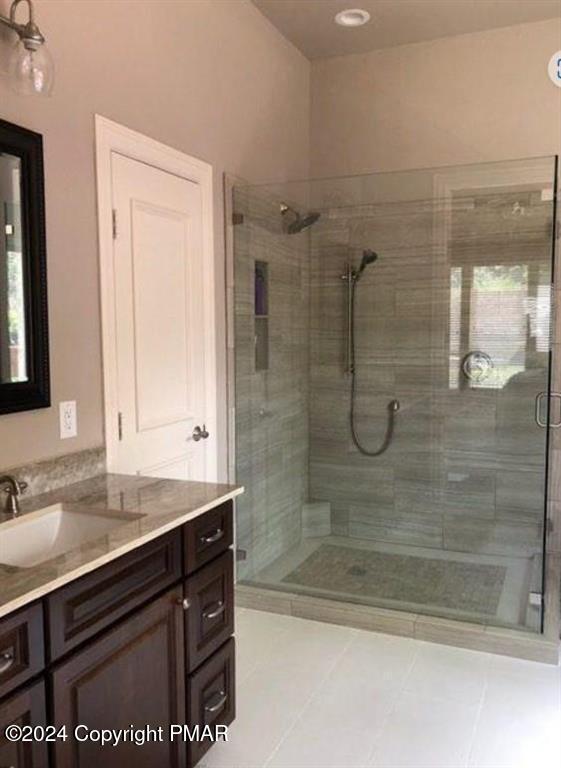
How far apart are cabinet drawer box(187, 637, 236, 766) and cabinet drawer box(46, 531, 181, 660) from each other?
0.39m

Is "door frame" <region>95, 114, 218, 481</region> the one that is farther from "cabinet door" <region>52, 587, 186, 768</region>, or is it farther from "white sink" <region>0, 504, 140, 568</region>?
"cabinet door" <region>52, 587, 186, 768</region>

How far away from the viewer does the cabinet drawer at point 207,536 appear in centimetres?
188

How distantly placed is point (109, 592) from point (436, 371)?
8.41 ft

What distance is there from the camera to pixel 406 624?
9.61ft

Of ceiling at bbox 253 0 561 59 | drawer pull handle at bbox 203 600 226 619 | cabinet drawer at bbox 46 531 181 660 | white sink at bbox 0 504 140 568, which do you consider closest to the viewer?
cabinet drawer at bbox 46 531 181 660

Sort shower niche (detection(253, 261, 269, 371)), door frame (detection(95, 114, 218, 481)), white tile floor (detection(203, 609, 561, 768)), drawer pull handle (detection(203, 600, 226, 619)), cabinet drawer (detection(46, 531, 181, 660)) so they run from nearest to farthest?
1. cabinet drawer (detection(46, 531, 181, 660))
2. drawer pull handle (detection(203, 600, 226, 619))
3. white tile floor (detection(203, 609, 561, 768))
4. door frame (detection(95, 114, 218, 481))
5. shower niche (detection(253, 261, 269, 371))

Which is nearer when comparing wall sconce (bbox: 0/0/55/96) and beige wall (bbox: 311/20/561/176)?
wall sconce (bbox: 0/0/55/96)

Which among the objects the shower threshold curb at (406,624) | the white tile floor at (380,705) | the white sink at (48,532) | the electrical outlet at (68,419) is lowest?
the white tile floor at (380,705)

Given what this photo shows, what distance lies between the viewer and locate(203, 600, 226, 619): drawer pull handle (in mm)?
2003

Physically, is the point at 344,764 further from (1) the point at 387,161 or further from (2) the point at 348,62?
(2) the point at 348,62

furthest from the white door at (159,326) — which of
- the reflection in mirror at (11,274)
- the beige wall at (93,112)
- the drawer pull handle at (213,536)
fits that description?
the drawer pull handle at (213,536)

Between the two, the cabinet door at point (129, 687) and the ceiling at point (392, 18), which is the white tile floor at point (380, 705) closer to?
the cabinet door at point (129, 687)

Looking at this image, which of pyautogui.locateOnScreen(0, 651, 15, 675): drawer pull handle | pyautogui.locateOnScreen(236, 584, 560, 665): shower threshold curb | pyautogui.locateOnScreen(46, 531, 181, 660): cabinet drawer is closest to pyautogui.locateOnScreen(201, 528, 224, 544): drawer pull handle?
pyautogui.locateOnScreen(46, 531, 181, 660): cabinet drawer

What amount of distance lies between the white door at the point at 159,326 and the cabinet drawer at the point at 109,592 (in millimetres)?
727
